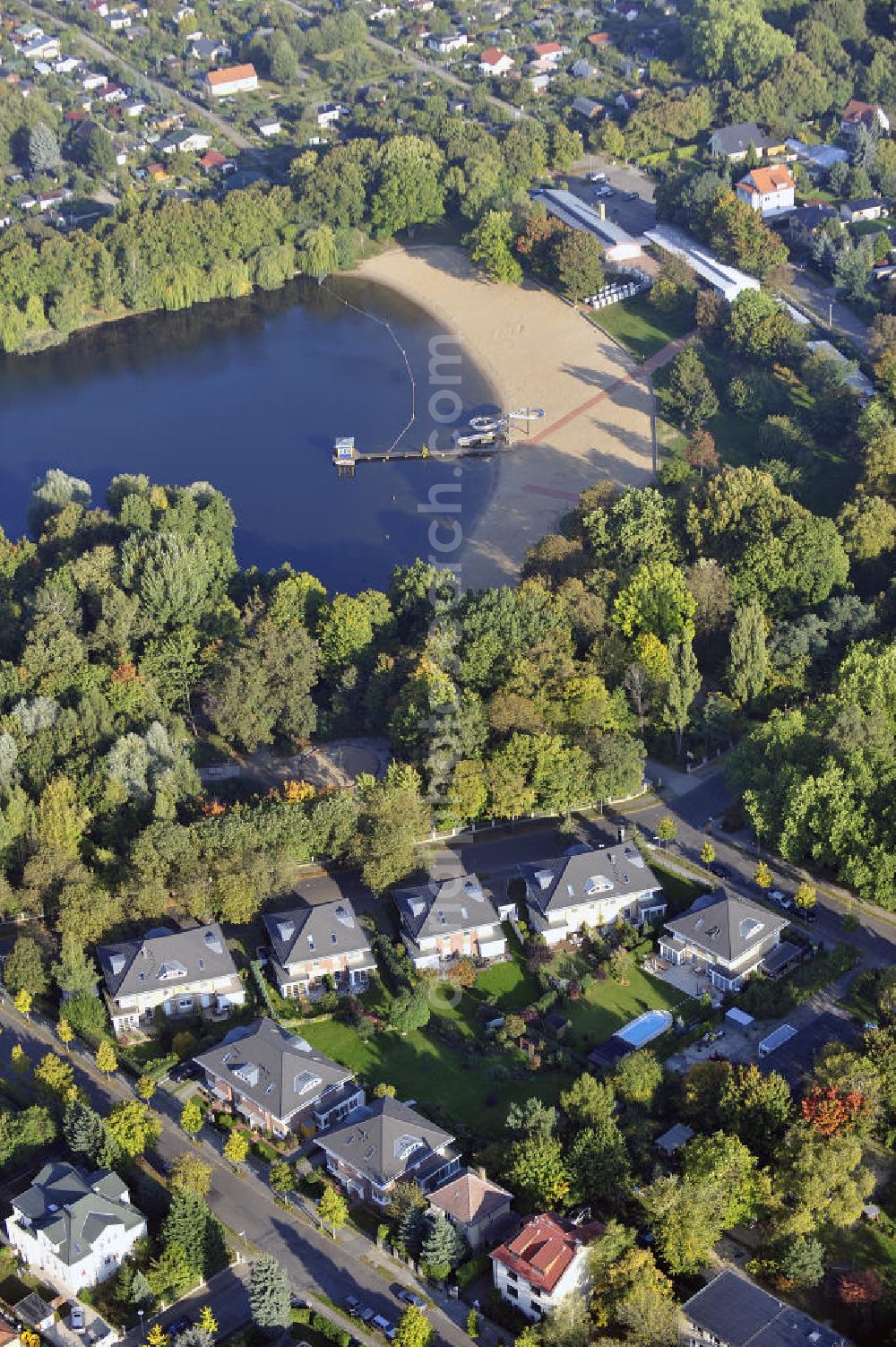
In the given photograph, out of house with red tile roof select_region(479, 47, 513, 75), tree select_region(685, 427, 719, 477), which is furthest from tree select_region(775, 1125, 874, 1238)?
house with red tile roof select_region(479, 47, 513, 75)

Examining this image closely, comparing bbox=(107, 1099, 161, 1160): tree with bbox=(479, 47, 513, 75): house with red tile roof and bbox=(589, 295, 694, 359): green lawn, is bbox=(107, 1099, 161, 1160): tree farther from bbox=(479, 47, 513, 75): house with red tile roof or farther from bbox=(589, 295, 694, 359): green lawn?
bbox=(479, 47, 513, 75): house with red tile roof

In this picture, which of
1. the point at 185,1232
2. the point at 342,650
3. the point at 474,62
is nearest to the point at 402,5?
the point at 474,62

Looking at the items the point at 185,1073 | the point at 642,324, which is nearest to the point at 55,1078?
the point at 185,1073

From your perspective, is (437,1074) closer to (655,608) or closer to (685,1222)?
(685,1222)

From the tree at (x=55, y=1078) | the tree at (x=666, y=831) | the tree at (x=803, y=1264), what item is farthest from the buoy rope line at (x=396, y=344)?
the tree at (x=803, y=1264)

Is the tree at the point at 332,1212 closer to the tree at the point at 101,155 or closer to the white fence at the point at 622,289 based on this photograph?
the white fence at the point at 622,289
